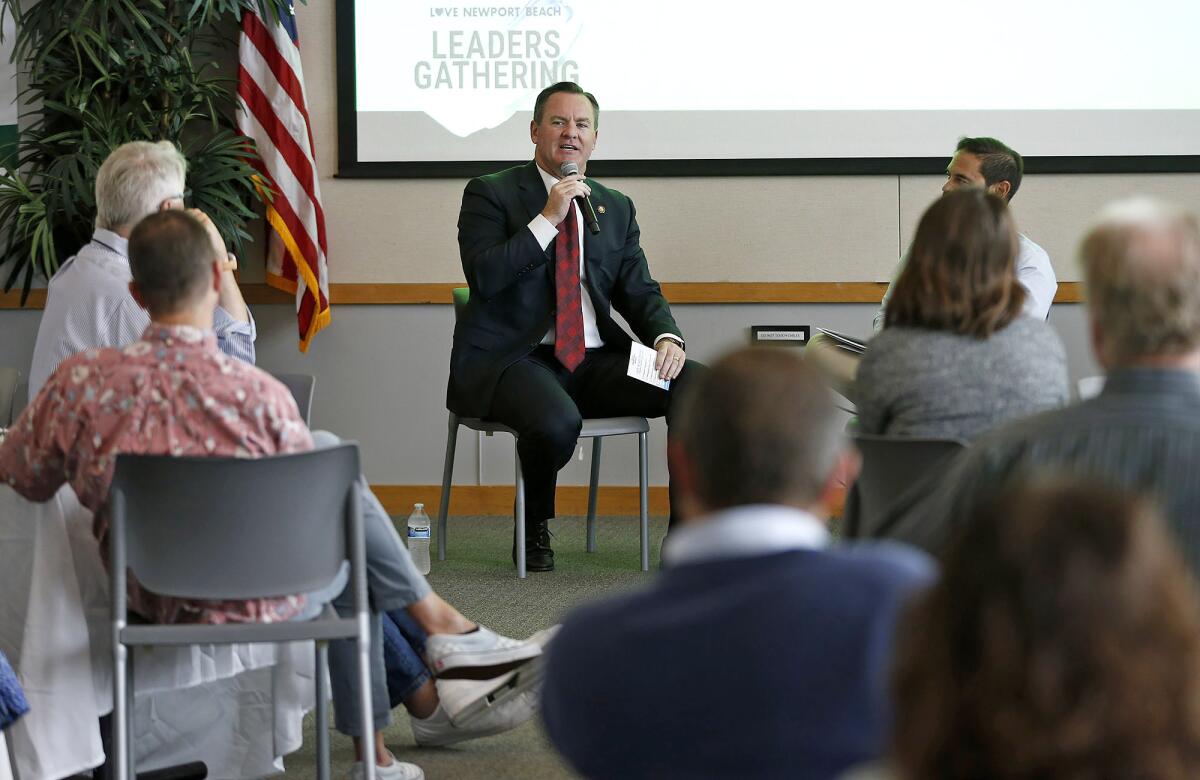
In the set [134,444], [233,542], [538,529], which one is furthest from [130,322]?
[538,529]

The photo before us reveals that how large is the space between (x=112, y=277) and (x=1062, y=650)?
8.03 ft

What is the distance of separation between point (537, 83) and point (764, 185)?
3.05 feet

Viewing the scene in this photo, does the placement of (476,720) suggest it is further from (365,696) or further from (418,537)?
(418,537)

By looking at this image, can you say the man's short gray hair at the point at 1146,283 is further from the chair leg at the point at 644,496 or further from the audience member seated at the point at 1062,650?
the chair leg at the point at 644,496

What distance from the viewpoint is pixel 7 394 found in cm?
326

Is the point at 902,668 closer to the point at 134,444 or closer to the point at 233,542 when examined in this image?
A: the point at 233,542

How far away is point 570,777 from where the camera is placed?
2479 mm

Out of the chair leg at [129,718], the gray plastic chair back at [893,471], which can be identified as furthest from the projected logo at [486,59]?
the chair leg at [129,718]

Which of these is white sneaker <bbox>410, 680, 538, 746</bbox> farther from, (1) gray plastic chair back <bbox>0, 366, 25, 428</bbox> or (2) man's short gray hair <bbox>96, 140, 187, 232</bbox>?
(1) gray plastic chair back <bbox>0, 366, 25, 428</bbox>

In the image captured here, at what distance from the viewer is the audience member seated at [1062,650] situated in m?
0.58

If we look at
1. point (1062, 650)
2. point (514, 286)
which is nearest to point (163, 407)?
point (1062, 650)

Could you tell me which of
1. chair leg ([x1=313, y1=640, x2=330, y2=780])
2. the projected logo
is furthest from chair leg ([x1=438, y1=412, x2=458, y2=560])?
chair leg ([x1=313, y1=640, x2=330, y2=780])

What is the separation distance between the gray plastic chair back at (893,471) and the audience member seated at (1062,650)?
124cm

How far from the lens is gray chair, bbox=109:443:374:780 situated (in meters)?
1.91
